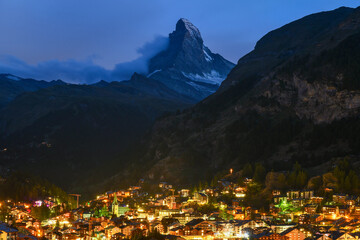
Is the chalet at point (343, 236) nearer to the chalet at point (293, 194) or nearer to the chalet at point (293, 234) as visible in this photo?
the chalet at point (293, 234)

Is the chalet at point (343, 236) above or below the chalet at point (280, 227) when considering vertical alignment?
below

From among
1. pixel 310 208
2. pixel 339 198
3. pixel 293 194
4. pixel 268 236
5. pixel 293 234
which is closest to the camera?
pixel 293 234

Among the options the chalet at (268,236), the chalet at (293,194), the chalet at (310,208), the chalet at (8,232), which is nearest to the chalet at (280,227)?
the chalet at (268,236)

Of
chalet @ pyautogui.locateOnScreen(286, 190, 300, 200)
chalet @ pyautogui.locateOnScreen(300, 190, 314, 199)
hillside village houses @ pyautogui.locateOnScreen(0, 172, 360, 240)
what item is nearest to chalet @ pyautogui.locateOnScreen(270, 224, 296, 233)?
hillside village houses @ pyautogui.locateOnScreen(0, 172, 360, 240)

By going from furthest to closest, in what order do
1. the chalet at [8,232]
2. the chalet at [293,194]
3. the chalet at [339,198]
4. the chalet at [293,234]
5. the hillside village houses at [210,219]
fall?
the chalet at [293,194] → the chalet at [339,198] → the chalet at [8,232] → the hillside village houses at [210,219] → the chalet at [293,234]

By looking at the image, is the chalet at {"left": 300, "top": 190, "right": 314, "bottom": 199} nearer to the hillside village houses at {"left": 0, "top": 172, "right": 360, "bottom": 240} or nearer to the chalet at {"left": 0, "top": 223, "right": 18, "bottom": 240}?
the hillside village houses at {"left": 0, "top": 172, "right": 360, "bottom": 240}

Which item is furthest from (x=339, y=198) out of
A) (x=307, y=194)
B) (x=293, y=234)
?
(x=293, y=234)

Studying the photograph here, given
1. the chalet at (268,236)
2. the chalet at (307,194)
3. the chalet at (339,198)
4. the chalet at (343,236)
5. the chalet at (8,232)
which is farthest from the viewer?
the chalet at (307,194)

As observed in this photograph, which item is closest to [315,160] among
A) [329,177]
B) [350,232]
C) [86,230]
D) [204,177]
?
[329,177]

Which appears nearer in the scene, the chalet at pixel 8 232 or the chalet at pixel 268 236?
the chalet at pixel 268 236

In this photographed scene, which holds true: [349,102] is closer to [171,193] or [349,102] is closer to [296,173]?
[296,173]

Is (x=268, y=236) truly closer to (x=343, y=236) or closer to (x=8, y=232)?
(x=343, y=236)
